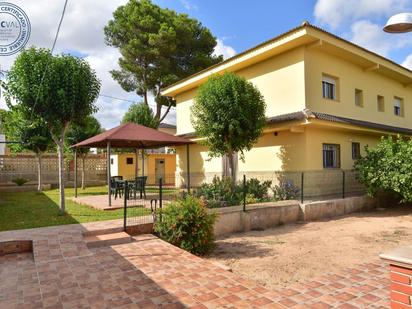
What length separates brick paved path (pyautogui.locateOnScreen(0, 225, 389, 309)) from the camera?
12.1 ft

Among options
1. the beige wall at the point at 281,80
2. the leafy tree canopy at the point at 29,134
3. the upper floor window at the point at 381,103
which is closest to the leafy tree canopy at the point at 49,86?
the beige wall at the point at 281,80

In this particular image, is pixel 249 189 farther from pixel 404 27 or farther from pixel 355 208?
pixel 404 27

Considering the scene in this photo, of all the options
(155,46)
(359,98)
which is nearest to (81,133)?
(155,46)

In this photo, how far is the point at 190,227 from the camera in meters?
6.35

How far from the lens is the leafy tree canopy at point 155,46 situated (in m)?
21.5

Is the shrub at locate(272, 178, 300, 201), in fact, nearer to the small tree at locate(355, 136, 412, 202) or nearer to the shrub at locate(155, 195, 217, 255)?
the small tree at locate(355, 136, 412, 202)

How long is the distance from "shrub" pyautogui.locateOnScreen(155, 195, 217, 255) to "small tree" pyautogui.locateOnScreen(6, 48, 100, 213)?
430 centimetres

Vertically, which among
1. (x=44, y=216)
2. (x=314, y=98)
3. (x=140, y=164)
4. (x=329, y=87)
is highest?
(x=329, y=87)

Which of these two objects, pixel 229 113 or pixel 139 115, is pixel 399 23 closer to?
pixel 229 113

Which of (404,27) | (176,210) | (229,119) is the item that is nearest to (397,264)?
(404,27)

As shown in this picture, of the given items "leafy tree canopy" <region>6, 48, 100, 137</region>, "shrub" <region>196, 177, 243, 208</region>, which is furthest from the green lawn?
"shrub" <region>196, 177, 243, 208</region>

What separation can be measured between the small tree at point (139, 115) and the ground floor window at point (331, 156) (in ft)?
36.0

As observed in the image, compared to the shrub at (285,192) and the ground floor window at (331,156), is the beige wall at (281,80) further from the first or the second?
the shrub at (285,192)

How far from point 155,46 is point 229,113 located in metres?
12.8
